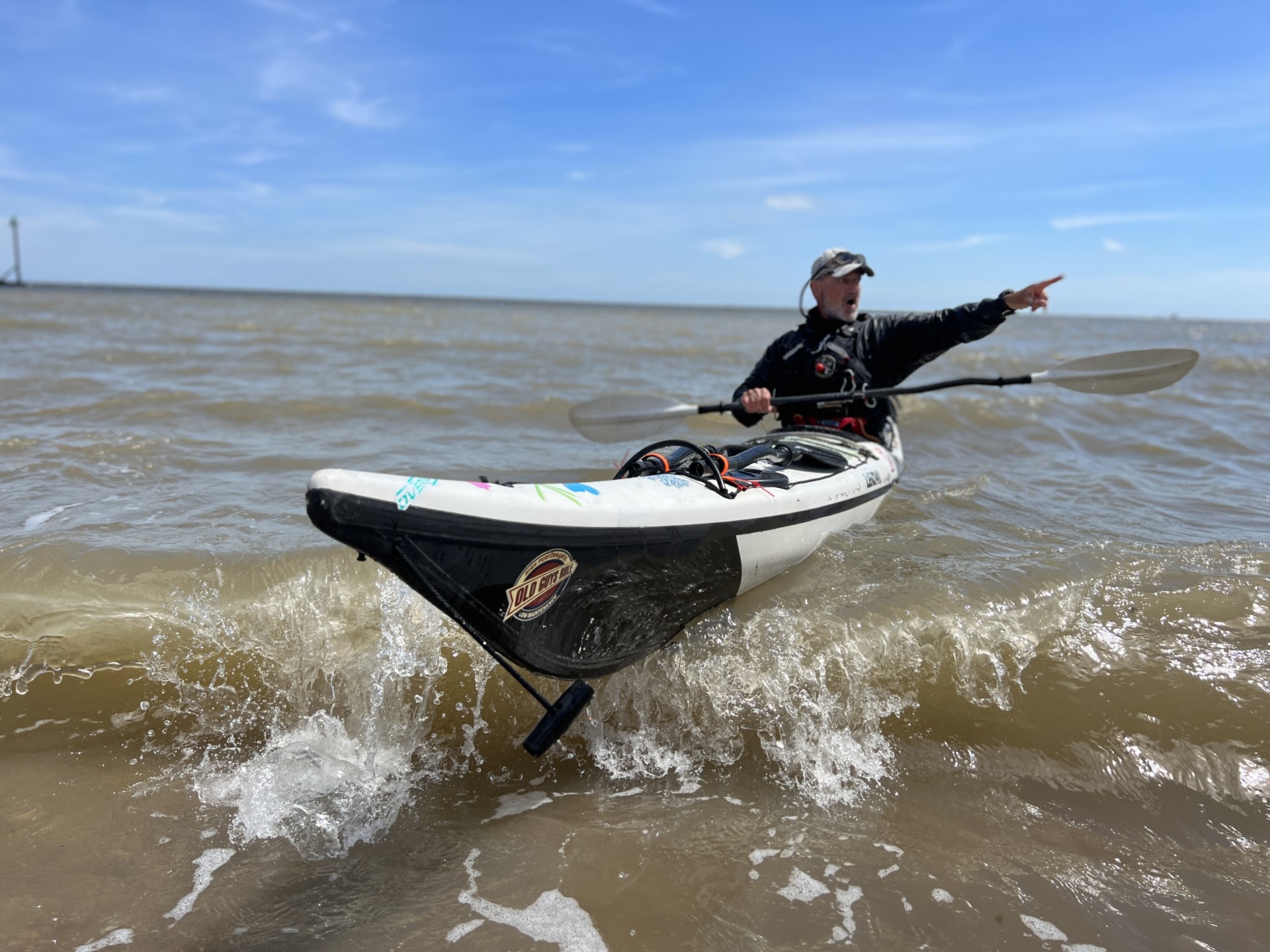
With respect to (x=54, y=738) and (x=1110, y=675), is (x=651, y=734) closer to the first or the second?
(x=1110, y=675)

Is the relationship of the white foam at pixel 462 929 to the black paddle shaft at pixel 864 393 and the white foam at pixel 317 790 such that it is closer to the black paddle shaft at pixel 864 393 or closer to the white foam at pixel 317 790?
the white foam at pixel 317 790

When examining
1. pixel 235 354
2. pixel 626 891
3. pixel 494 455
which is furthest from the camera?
pixel 235 354

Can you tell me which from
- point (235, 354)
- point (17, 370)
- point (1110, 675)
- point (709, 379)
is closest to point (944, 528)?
point (1110, 675)

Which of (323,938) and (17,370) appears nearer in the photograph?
(323,938)

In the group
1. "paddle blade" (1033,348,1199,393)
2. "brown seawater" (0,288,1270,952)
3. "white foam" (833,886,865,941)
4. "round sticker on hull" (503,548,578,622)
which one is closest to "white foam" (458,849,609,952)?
"brown seawater" (0,288,1270,952)

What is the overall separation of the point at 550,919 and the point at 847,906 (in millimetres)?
843

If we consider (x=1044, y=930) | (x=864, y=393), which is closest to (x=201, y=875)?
(x=1044, y=930)

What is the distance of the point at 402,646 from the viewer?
3375 millimetres

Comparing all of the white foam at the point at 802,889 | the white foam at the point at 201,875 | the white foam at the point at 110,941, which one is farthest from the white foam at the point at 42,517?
the white foam at the point at 802,889

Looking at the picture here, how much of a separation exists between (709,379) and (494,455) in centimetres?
712

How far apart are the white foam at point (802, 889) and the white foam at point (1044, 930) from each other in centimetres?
55

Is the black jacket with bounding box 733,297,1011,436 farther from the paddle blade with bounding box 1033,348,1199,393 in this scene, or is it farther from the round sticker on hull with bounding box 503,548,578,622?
the round sticker on hull with bounding box 503,548,578,622

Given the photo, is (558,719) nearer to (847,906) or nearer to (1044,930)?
(847,906)

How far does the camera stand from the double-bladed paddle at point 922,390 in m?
4.65
